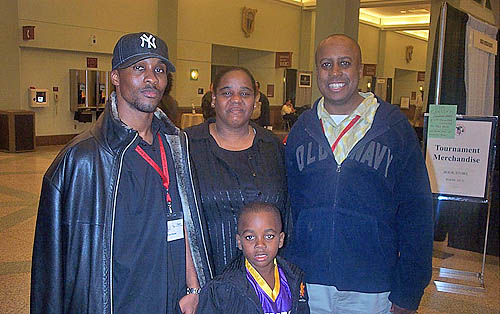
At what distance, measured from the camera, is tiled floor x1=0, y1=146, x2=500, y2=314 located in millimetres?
3998

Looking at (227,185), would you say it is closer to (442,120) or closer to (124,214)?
(124,214)

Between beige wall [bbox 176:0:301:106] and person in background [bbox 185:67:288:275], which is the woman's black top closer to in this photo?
person in background [bbox 185:67:288:275]

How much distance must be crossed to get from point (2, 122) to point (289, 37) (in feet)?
40.2

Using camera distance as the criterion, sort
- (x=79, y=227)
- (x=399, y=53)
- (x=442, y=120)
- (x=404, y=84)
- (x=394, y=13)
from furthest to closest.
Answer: (x=404, y=84)
(x=399, y=53)
(x=394, y=13)
(x=442, y=120)
(x=79, y=227)

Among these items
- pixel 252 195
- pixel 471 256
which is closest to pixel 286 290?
pixel 252 195

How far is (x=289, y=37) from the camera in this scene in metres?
20.3

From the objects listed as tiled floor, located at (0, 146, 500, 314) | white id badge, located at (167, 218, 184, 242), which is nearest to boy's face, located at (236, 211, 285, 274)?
white id badge, located at (167, 218, 184, 242)

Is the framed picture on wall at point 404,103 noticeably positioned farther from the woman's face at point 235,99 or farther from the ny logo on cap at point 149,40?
the ny logo on cap at point 149,40

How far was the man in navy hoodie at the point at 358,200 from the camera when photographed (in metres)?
2.01

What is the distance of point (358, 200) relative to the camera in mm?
2041

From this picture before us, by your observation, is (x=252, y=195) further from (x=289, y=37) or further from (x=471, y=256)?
(x=289, y=37)

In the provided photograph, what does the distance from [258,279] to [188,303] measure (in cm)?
32

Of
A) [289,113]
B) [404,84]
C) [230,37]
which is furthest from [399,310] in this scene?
[404,84]

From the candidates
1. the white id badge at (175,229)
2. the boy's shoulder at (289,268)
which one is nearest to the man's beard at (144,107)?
the white id badge at (175,229)
